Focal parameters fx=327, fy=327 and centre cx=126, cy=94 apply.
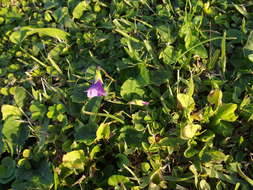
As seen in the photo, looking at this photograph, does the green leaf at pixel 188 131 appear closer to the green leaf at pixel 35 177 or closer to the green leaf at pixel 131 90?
the green leaf at pixel 131 90

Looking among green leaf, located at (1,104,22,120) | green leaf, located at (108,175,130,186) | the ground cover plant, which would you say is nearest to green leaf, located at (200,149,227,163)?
the ground cover plant

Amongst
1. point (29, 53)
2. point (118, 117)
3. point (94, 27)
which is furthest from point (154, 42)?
point (29, 53)

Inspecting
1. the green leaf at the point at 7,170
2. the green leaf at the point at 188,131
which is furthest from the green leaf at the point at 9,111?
the green leaf at the point at 188,131

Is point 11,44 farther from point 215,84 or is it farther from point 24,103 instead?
point 215,84

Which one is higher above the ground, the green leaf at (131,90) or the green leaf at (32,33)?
the green leaf at (32,33)

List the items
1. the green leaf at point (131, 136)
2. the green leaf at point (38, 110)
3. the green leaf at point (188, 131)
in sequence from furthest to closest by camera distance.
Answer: the green leaf at point (38, 110)
the green leaf at point (131, 136)
the green leaf at point (188, 131)

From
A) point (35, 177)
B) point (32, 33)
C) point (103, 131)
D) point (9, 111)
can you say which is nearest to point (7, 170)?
point (35, 177)
